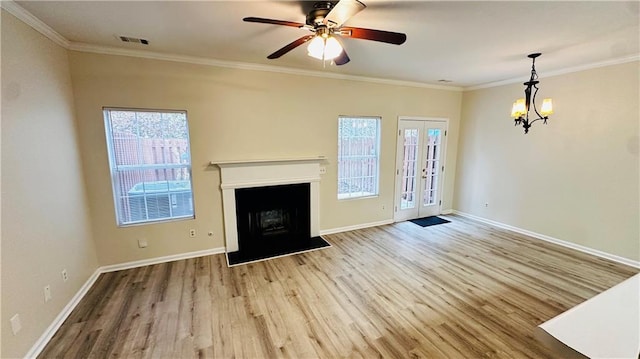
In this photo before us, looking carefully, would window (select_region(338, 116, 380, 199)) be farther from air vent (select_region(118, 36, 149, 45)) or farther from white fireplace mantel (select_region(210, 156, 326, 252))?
air vent (select_region(118, 36, 149, 45))

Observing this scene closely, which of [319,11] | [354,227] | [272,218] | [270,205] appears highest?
[319,11]

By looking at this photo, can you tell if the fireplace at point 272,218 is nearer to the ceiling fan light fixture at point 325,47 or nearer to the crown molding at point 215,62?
the crown molding at point 215,62

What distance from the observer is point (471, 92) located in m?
5.32

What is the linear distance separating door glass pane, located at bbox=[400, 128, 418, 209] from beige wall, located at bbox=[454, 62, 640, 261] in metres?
1.27

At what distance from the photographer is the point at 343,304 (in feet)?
8.80

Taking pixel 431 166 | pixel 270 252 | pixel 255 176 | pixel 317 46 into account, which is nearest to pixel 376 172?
pixel 431 166

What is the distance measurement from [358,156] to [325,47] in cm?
292

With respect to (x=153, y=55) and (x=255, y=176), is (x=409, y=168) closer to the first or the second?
(x=255, y=176)

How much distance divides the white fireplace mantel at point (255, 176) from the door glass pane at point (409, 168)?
1.94 meters

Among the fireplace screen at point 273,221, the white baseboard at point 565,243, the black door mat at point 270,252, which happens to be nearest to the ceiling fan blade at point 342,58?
the fireplace screen at point 273,221

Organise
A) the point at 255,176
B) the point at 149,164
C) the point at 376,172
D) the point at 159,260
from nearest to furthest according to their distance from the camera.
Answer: the point at 149,164 < the point at 159,260 < the point at 255,176 < the point at 376,172

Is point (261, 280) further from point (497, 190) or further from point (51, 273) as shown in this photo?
point (497, 190)

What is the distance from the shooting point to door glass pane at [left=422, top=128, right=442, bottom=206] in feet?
17.7

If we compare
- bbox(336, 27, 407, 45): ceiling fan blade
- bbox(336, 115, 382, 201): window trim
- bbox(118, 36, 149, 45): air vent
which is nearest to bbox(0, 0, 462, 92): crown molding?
bbox(118, 36, 149, 45): air vent
